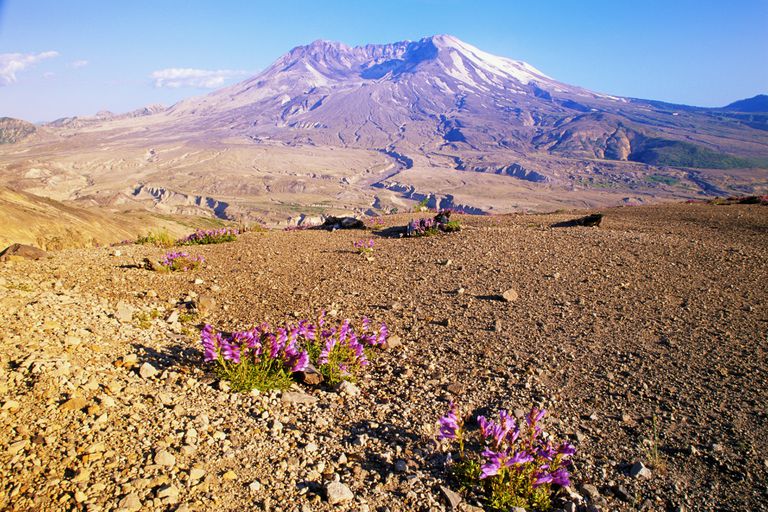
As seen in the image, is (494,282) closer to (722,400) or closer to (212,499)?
(722,400)

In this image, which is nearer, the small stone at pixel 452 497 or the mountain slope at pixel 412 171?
the small stone at pixel 452 497

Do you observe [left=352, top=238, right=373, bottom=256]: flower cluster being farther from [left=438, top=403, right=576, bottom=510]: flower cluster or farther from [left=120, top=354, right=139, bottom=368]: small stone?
[left=438, top=403, right=576, bottom=510]: flower cluster

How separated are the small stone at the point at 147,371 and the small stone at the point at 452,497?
217 cm

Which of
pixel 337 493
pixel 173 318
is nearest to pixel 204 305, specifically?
pixel 173 318

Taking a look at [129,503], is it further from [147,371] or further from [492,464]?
[492,464]

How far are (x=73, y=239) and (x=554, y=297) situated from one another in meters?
12.2

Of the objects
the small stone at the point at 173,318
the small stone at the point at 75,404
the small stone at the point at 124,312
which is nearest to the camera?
the small stone at the point at 75,404

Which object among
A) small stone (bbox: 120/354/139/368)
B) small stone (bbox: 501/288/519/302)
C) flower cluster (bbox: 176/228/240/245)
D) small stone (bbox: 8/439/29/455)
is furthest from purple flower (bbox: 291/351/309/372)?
flower cluster (bbox: 176/228/240/245)

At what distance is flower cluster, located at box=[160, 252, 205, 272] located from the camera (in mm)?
6474

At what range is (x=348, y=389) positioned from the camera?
3654 millimetres

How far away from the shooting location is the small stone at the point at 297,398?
11.2 feet

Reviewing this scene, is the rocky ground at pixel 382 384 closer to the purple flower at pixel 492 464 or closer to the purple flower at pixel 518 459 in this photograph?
the purple flower at pixel 492 464

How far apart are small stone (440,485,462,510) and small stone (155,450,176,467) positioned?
146 centimetres

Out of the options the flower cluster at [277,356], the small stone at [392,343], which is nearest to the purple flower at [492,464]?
the flower cluster at [277,356]
